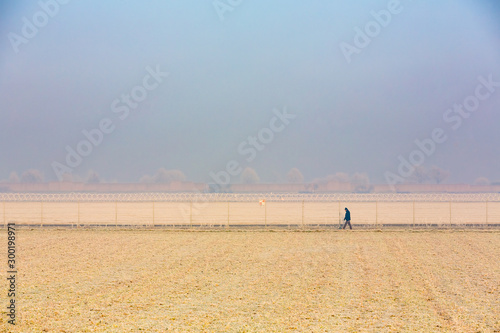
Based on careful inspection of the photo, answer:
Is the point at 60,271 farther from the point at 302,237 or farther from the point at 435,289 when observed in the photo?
the point at 302,237

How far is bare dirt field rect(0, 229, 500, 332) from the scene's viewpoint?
10.8 metres

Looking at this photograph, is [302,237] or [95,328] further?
[302,237]

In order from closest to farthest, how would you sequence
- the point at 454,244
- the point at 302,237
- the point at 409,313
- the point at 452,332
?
the point at 452,332 < the point at 409,313 < the point at 454,244 < the point at 302,237

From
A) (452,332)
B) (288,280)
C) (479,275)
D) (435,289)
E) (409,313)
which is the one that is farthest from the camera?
(479,275)

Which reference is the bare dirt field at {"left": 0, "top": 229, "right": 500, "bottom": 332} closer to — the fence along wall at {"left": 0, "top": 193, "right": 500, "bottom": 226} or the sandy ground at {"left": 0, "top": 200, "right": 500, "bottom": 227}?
the fence along wall at {"left": 0, "top": 193, "right": 500, "bottom": 226}

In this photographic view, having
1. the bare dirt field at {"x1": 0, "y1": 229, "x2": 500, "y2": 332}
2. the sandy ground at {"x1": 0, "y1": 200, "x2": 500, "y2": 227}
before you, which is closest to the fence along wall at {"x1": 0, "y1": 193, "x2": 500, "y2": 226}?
the sandy ground at {"x1": 0, "y1": 200, "x2": 500, "y2": 227}

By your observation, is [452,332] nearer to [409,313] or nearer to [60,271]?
Result: [409,313]

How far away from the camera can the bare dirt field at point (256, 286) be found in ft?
35.5

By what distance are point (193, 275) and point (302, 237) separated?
12.9 meters

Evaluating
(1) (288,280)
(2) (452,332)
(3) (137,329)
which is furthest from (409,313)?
(3) (137,329)

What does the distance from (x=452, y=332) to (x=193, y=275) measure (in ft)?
28.3

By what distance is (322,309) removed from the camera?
11.8 metres

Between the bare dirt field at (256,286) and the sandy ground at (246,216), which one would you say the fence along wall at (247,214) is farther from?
the bare dirt field at (256,286)

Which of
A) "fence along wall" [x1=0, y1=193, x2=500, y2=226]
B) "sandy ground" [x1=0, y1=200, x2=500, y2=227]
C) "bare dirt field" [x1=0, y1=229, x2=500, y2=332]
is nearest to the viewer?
"bare dirt field" [x1=0, y1=229, x2=500, y2=332]
